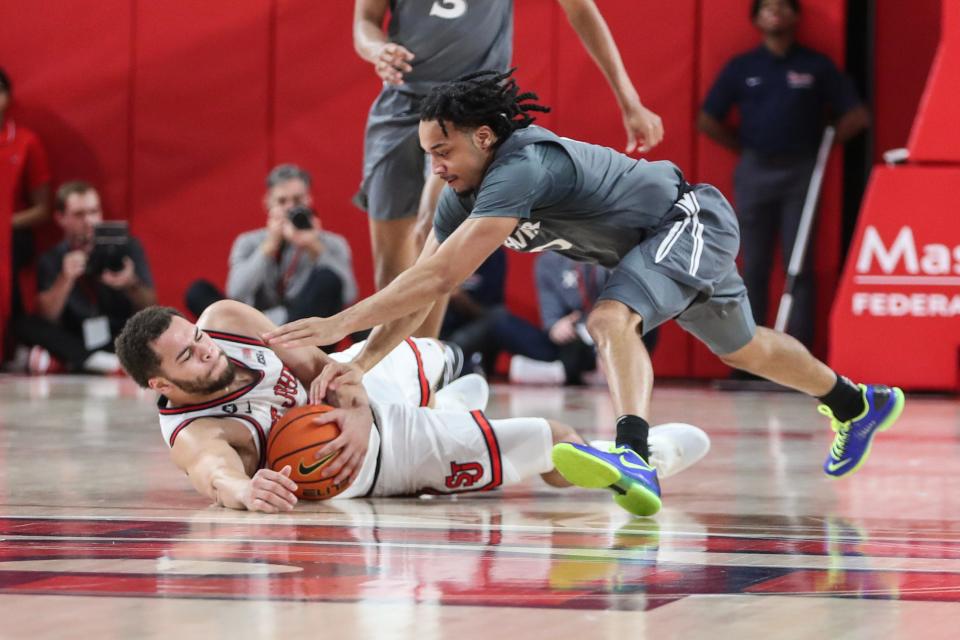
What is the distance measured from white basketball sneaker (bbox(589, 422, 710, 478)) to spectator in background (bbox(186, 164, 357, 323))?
4325mm

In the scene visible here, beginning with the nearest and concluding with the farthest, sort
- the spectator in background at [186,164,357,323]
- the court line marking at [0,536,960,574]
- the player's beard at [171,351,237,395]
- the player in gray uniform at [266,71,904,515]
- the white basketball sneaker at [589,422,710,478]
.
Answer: the court line marking at [0,536,960,574], the player in gray uniform at [266,71,904,515], the player's beard at [171,351,237,395], the white basketball sneaker at [589,422,710,478], the spectator in background at [186,164,357,323]

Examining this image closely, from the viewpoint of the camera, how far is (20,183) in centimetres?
975

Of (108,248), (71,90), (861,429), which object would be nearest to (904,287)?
(861,429)

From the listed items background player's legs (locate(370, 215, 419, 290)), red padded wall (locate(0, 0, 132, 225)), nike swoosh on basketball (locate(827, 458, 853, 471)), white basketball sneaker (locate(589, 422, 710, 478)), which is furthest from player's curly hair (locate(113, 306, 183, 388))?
red padded wall (locate(0, 0, 132, 225))

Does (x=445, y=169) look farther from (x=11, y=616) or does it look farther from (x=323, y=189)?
(x=323, y=189)

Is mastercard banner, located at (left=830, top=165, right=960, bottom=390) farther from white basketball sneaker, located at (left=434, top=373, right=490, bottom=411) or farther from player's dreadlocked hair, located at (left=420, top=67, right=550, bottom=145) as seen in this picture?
player's dreadlocked hair, located at (left=420, top=67, right=550, bottom=145)

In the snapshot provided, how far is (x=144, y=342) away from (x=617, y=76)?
1.77m

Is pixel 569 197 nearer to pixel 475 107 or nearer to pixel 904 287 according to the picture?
pixel 475 107

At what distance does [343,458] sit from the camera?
3.82 meters

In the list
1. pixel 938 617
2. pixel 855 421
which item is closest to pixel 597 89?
pixel 855 421

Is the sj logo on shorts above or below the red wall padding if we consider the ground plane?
below

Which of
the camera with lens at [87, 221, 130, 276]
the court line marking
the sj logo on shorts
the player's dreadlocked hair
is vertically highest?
the camera with lens at [87, 221, 130, 276]

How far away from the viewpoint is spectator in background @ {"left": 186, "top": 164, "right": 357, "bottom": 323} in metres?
8.30

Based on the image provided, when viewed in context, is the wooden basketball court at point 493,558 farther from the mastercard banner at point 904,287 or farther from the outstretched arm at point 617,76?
the mastercard banner at point 904,287
